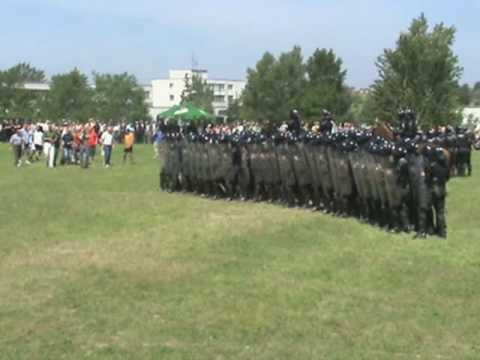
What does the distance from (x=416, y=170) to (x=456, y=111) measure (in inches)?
1142

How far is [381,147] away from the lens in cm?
1506

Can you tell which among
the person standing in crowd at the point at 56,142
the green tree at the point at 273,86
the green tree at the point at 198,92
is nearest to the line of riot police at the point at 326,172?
the person standing in crowd at the point at 56,142

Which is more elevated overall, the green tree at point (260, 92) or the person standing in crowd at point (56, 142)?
the green tree at point (260, 92)

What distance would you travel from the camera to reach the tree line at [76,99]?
94.9 meters

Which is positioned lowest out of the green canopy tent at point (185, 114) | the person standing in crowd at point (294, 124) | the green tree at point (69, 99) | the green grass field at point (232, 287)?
the green grass field at point (232, 287)

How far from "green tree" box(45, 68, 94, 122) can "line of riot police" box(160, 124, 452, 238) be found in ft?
242

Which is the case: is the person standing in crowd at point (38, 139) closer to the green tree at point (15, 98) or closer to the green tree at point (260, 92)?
the green tree at point (260, 92)

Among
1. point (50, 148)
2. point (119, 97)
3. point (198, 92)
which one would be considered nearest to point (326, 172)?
point (50, 148)

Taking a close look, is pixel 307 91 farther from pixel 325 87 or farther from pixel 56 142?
pixel 56 142

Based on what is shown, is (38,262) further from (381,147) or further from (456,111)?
(456,111)

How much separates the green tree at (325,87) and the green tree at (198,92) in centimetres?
2010

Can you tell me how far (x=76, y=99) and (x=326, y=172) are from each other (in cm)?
8075

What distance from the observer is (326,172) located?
17.4 metres

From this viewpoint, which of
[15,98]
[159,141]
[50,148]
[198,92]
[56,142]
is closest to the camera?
[159,141]
